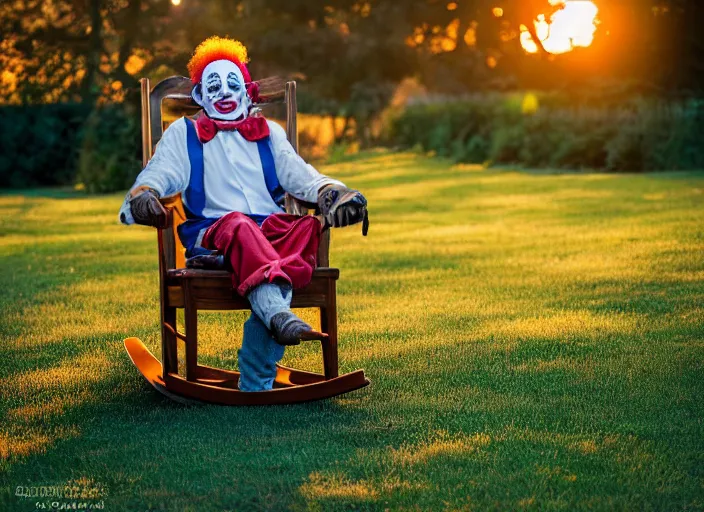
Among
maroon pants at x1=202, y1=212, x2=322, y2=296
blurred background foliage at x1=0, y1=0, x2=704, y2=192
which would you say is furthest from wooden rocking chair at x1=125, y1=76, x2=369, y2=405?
blurred background foliage at x1=0, y1=0, x2=704, y2=192

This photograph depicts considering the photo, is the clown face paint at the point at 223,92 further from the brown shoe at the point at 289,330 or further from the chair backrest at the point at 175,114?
the brown shoe at the point at 289,330

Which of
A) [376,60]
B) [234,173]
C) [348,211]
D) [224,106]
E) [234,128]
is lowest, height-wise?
[348,211]

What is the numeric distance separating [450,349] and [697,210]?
24.2ft

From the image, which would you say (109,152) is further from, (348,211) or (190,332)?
(348,211)

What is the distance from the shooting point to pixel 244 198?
17.0 ft

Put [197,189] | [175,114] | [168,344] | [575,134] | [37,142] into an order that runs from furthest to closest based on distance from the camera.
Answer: [575,134], [37,142], [175,114], [197,189], [168,344]

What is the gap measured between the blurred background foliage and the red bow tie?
13231 mm

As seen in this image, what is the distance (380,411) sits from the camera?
15.1 feet

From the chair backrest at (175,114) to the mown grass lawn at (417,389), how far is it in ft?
2.19

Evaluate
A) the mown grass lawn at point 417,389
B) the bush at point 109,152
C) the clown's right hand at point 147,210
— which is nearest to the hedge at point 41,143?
the bush at point 109,152

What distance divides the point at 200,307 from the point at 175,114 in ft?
4.12

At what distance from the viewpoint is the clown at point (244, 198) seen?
4590mm

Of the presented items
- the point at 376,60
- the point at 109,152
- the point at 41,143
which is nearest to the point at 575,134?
the point at 109,152

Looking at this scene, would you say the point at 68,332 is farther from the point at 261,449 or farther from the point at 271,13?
the point at 271,13
